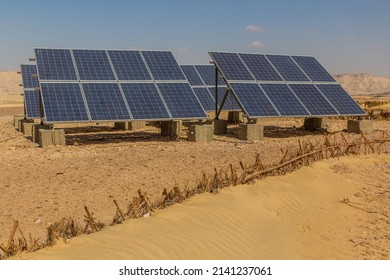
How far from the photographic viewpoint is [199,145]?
16.7 metres

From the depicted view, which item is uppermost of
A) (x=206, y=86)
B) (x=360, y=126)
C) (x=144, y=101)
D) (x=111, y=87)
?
(x=206, y=86)

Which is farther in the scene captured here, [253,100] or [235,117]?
[235,117]

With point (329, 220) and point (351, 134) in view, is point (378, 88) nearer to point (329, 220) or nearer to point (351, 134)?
point (351, 134)

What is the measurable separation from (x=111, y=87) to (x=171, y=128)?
3095 mm

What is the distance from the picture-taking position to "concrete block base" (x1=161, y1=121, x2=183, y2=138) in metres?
18.7

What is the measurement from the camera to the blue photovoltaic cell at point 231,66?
1995 centimetres

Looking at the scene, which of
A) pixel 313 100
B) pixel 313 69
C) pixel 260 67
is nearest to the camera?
pixel 313 100

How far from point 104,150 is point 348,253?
34.4ft

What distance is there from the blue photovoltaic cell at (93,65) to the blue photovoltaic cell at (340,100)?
32.1ft

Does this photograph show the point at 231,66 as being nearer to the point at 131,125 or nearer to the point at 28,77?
the point at 131,125


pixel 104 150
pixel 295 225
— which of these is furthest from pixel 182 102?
pixel 295 225

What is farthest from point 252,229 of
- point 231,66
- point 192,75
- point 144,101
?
point 192,75

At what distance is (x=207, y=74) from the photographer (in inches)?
1144

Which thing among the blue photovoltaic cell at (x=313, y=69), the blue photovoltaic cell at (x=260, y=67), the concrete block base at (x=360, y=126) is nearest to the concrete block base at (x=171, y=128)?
the blue photovoltaic cell at (x=260, y=67)
